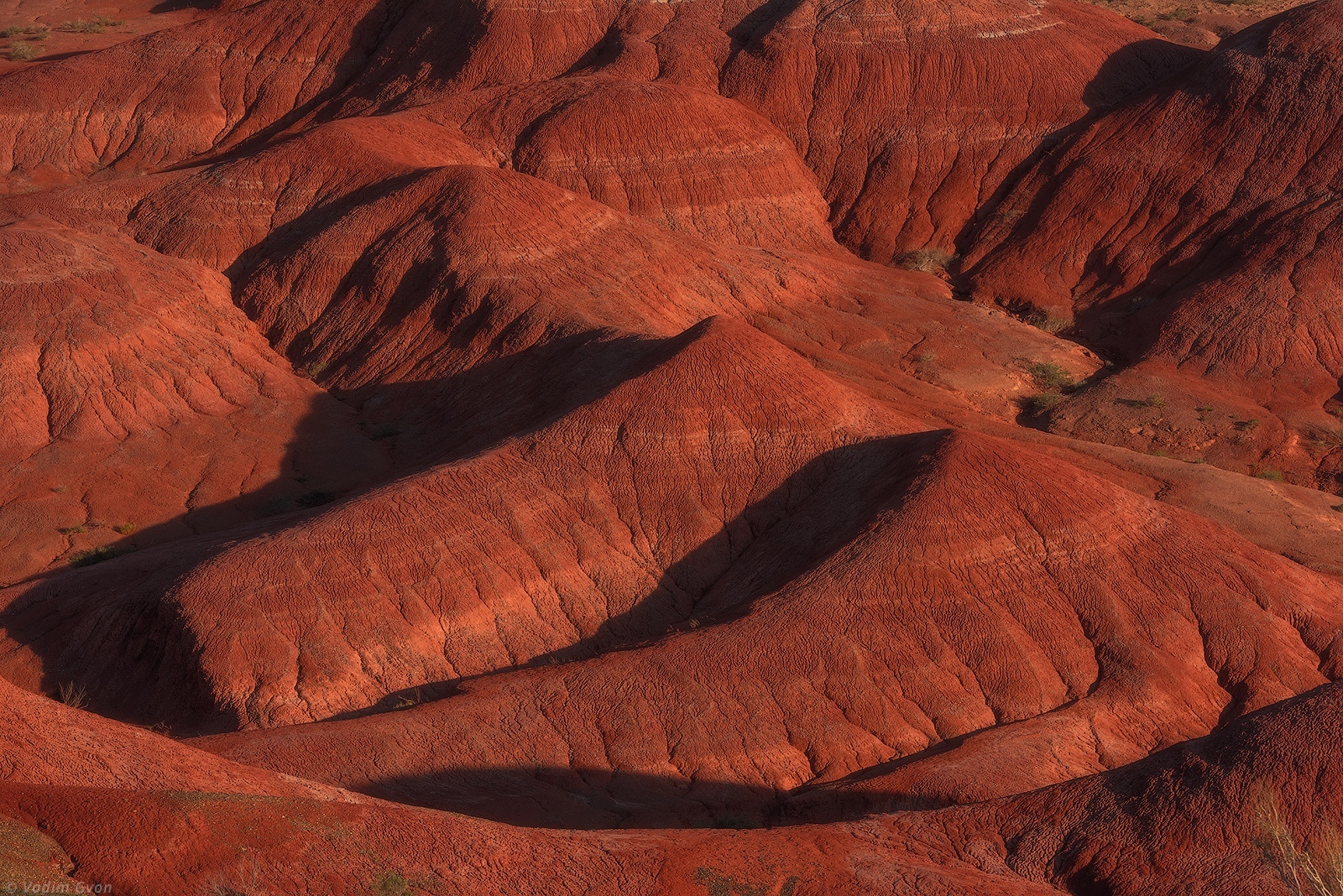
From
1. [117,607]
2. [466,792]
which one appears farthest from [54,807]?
[117,607]

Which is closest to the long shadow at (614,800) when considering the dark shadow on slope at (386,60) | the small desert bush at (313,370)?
the small desert bush at (313,370)

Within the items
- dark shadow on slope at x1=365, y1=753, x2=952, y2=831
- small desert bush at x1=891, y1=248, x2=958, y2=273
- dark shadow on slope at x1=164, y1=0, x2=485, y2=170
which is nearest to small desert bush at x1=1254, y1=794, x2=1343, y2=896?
dark shadow on slope at x1=365, y1=753, x2=952, y2=831

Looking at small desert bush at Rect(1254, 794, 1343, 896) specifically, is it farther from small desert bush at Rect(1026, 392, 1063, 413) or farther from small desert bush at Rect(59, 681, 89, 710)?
small desert bush at Rect(1026, 392, 1063, 413)

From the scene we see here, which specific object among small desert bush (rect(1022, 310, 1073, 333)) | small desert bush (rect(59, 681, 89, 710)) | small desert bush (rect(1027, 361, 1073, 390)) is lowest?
small desert bush (rect(59, 681, 89, 710))

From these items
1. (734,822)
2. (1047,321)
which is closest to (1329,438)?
(1047,321)

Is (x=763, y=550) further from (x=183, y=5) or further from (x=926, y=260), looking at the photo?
(x=183, y=5)

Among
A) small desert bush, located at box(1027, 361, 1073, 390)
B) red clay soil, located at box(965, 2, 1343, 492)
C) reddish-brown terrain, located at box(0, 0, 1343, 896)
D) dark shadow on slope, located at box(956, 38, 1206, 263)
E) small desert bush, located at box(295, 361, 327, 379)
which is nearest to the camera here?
reddish-brown terrain, located at box(0, 0, 1343, 896)

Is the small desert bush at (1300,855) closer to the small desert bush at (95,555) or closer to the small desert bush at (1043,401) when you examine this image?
the small desert bush at (95,555)

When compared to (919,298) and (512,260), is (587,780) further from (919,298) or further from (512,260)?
(919,298)
